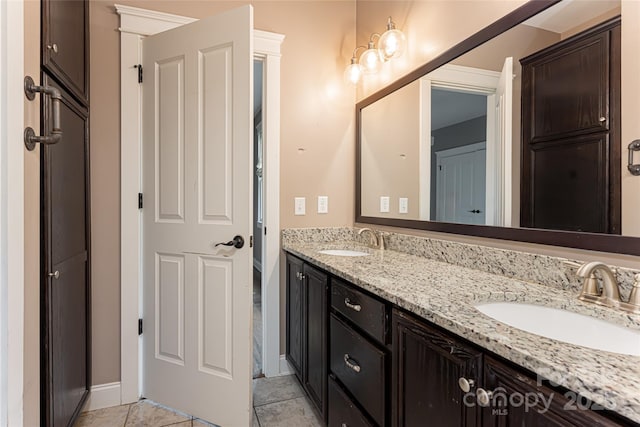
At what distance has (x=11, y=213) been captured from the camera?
85 cm

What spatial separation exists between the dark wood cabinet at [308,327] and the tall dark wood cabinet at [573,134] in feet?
3.04

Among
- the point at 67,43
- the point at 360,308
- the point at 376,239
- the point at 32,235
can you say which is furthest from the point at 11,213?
the point at 376,239

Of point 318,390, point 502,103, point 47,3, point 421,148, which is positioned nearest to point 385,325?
point 318,390

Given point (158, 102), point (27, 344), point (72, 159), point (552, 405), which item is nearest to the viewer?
point (552, 405)

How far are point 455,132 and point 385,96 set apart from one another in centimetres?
65

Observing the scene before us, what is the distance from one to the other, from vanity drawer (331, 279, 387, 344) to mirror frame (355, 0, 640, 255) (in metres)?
0.60

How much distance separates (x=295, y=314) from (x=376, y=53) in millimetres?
1712

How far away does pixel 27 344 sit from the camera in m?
0.98

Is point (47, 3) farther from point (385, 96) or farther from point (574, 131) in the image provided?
point (574, 131)

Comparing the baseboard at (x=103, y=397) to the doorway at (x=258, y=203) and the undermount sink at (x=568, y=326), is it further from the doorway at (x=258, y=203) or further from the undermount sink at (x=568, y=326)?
the undermount sink at (x=568, y=326)

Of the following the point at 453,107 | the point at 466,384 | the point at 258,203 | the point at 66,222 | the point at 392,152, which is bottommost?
the point at 466,384

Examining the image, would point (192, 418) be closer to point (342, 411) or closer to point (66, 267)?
point (342, 411)

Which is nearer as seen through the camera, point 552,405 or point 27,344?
point 552,405

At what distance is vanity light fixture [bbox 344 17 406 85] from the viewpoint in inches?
73.1
